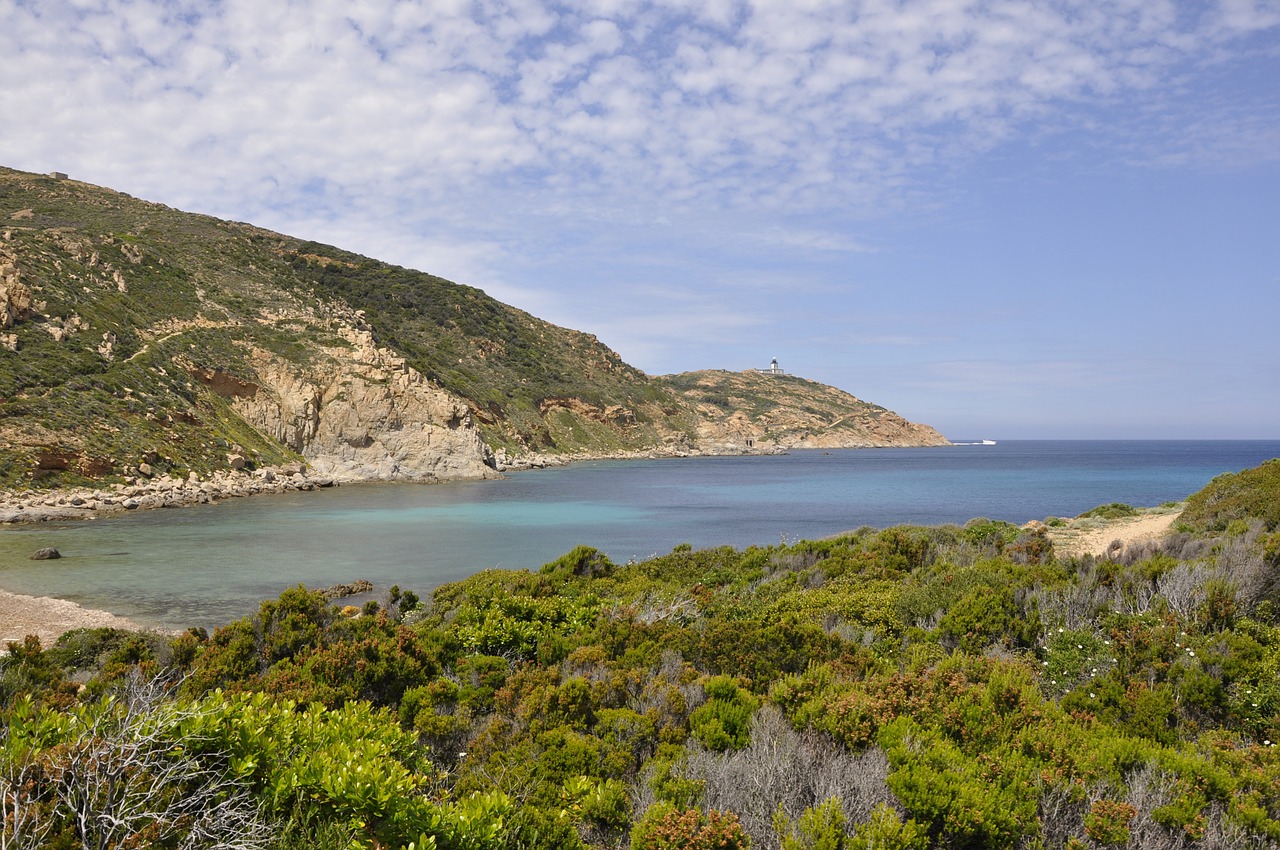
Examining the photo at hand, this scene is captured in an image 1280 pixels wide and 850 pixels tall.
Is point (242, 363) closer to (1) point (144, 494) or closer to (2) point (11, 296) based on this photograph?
(2) point (11, 296)

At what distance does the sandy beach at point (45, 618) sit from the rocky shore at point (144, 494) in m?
16.1

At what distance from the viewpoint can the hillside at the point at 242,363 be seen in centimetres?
3509

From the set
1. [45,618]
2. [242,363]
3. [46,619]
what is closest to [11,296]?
[242,363]

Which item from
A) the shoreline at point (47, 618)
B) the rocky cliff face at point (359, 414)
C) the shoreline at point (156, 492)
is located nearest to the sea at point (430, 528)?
the shoreline at point (47, 618)

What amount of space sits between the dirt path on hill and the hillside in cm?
3926

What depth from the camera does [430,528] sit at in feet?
92.0

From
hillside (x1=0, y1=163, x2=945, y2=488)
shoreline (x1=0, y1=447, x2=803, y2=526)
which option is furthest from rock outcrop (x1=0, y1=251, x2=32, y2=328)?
shoreline (x1=0, y1=447, x2=803, y2=526)

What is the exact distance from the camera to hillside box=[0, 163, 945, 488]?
115 feet

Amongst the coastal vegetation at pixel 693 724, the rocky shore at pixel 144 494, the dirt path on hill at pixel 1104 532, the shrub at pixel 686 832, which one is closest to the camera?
the coastal vegetation at pixel 693 724

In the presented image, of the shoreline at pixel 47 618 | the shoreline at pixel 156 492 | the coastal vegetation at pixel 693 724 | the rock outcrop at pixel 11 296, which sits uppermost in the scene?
the rock outcrop at pixel 11 296

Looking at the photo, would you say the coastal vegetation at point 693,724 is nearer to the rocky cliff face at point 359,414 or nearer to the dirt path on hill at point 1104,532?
the dirt path on hill at point 1104,532

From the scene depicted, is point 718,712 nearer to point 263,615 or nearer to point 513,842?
point 513,842

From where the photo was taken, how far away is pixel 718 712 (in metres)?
5.00

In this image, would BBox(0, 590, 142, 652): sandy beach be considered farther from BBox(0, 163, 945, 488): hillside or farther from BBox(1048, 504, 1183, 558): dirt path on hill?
BBox(1048, 504, 1183, 558): dirt path on hill
